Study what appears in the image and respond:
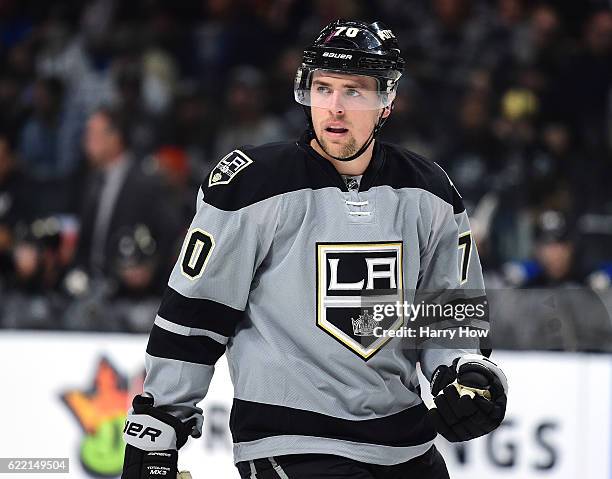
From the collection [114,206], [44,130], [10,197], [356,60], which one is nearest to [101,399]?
[356,60]

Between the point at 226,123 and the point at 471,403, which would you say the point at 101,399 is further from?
the point at 226,123

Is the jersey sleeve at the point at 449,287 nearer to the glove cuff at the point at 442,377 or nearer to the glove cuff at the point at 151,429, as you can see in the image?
the glove cuff at the point at 442,377

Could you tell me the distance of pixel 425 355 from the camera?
2605 mm

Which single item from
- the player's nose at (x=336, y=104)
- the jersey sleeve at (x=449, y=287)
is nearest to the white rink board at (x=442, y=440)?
the jersey sleeve at (x=449, y=287)

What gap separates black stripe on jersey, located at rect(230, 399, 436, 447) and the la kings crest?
0.15 metres

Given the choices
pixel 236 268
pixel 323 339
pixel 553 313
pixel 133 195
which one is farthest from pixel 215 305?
pixel 133 195

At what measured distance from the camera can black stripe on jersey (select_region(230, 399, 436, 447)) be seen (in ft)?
7.77

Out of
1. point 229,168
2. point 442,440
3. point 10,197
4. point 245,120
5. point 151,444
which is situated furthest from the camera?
point 245,120

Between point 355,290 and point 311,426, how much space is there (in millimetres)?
296

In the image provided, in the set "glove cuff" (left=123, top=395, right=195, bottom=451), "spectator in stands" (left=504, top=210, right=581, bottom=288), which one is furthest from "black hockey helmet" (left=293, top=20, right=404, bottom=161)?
"spectator in stands" (left=504, top=210, right=581, bottom=288)

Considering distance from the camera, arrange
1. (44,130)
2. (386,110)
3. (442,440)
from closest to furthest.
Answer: (386,110), (442,440), (44,130)

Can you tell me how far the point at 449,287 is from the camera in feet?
8.55

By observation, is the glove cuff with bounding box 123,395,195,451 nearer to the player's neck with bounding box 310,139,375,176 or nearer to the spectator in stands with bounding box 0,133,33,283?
the player's neck with bounding box 310,139,375,176

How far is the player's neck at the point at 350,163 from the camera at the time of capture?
2502 mm
